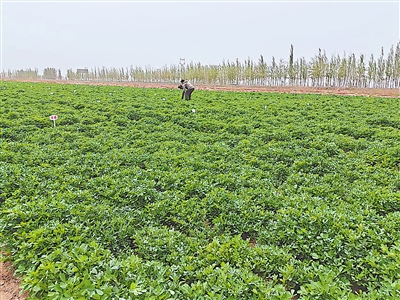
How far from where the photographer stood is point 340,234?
3441 millimetres

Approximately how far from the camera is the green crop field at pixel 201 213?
279 centimetres

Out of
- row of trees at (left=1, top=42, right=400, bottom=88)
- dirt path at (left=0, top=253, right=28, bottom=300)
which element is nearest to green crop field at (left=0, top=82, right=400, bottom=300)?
dirt path at (left=0, top=253, right=28, bottom=300)

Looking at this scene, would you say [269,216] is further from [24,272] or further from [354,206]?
[24,272]

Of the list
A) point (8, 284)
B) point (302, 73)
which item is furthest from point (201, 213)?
point (302, 73)

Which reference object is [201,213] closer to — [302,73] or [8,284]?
[8,284]

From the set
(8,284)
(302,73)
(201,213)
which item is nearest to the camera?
(8,284)

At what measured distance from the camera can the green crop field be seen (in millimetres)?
2789

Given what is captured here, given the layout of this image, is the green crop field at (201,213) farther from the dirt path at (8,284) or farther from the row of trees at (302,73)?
the row of trees at (302,73)

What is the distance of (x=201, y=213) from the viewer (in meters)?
4.14

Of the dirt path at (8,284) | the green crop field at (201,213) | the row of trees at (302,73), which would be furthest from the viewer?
the row of trees at (302,73)

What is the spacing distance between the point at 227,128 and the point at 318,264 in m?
6.59

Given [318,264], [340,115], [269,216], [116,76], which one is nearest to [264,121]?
[340,115]

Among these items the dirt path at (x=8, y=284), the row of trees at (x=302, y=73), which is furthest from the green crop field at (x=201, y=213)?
the row of trees at (x=302, y=73)

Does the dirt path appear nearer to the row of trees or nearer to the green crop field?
the green crop field
